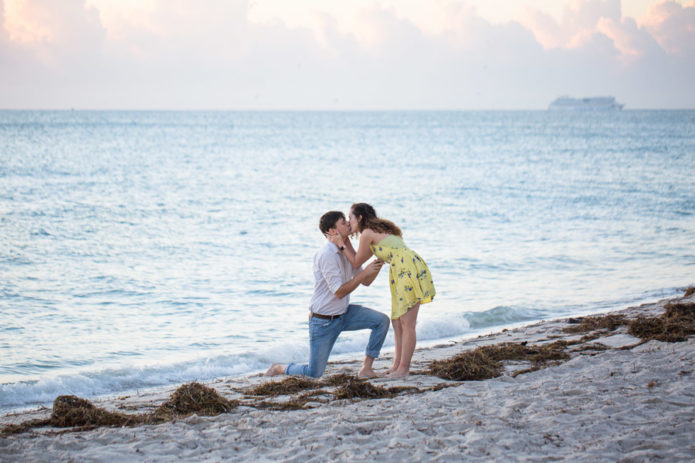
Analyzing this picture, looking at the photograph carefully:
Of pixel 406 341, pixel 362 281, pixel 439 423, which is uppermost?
pixel 362 281

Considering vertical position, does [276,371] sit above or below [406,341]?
below

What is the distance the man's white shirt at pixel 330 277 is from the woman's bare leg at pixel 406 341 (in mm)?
594

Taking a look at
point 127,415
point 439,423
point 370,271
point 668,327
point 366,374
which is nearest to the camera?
point 439,423

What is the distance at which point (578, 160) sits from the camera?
44156 millimetres

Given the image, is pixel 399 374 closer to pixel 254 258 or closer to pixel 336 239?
pixel 336 239

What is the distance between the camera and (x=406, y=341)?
20.2 ft

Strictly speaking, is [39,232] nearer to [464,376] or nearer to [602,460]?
[464,376]

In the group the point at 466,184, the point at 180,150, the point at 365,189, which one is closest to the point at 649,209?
the point at 466,184

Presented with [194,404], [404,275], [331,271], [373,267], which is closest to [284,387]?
[194,404]

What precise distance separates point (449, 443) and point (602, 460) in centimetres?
92

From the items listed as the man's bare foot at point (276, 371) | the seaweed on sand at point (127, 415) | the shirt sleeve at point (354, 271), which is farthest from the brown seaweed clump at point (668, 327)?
the seaweed on sand at point (127, 415)

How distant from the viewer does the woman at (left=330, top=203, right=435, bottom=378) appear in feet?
19.5

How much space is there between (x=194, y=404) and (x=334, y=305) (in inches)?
64.8

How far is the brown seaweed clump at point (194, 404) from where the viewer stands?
501cm
